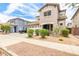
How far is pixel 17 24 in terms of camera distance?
9.34ft

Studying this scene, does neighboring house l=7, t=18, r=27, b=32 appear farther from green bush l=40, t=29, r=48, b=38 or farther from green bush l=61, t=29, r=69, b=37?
green bush l=61, t=29, r=69, b=37

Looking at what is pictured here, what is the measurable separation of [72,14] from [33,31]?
0.70 m

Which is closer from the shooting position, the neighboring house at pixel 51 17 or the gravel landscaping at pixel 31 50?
the gravel landscaping at pixel 31 50

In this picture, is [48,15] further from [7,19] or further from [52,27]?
[7,19]

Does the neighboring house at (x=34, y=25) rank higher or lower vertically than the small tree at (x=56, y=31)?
higher

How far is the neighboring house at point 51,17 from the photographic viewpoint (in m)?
2.76

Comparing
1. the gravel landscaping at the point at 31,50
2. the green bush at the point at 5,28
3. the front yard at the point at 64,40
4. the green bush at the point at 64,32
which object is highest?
the green bush at the point at 5,28

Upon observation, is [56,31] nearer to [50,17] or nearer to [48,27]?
[48,27]

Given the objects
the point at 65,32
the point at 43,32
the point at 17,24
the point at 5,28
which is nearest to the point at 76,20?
the point at 65,32

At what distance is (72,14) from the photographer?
275cm

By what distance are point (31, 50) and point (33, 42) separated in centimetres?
15

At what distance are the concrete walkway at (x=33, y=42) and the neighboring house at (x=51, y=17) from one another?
26 cm

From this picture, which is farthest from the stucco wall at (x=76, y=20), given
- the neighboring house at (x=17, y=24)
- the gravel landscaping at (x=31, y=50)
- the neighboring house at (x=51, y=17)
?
the neighboring house at (x=17, y=24)

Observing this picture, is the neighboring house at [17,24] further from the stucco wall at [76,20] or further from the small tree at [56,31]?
the stucco wall at [76,20]
